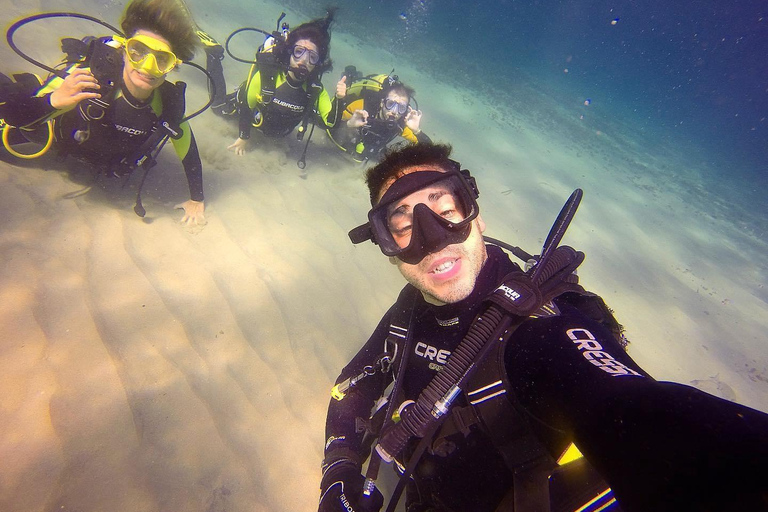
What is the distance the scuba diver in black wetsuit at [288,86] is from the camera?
20.9 feet

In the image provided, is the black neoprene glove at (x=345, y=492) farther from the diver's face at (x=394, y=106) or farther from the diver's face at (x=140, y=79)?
the diver's face at (x=394, y=106)

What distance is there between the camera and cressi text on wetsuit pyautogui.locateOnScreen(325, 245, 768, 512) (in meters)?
0.73

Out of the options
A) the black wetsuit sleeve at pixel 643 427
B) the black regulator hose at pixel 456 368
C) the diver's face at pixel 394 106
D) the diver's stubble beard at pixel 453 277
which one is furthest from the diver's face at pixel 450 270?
the diver's face at pixel 394 106

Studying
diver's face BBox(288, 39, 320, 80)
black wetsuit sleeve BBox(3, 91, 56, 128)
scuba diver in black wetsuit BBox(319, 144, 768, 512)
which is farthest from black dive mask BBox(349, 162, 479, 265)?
diver's face BBox(288, 39, 320, 80)

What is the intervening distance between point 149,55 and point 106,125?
110cm

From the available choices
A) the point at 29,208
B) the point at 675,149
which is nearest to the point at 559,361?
the point at 29,208

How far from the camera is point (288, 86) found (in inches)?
258

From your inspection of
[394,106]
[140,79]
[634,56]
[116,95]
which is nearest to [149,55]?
[140,79]

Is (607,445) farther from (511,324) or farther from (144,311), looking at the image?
(144,311)

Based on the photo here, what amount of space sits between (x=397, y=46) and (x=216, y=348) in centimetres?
2366

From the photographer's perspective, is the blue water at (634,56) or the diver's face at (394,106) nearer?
the diver's face at (394,106)

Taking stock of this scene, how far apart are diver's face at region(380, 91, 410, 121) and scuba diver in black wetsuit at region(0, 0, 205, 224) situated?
395 centimetres

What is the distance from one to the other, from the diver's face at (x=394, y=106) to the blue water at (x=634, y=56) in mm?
14708

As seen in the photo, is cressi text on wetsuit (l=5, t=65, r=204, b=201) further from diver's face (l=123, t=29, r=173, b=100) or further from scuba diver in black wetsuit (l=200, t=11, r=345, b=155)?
scuba diver in black wetsuit (l=200, t=11, r=345, b=155)
